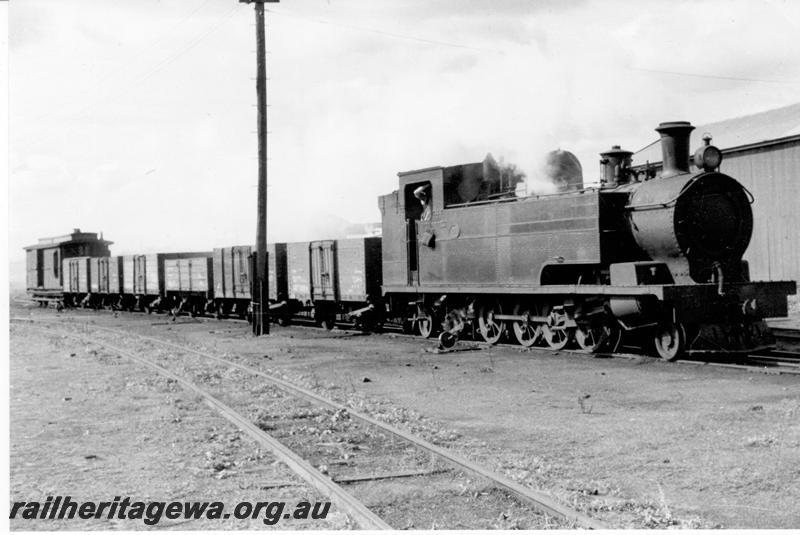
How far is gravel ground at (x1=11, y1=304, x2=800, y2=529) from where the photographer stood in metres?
4.76

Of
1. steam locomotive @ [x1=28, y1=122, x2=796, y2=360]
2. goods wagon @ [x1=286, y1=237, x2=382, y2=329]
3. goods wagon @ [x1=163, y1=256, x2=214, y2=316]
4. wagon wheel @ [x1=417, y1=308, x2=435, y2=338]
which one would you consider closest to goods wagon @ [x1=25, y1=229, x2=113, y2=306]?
goods wagon @ [x1=163, y1=256, x2=214, y2=316]

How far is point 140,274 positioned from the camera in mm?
28453

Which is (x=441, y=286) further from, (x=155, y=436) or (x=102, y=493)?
(x=102, y=493)

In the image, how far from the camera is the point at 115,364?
40.0 feet

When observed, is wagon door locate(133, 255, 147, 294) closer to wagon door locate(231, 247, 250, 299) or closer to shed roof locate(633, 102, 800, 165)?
wagon door locate(231, 247, 250, 299)

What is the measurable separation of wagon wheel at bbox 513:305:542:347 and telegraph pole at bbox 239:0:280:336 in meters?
6.46

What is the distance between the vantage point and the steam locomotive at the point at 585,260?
1047 centimetres

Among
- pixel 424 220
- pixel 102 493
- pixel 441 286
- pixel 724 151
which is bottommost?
pixel 102 493

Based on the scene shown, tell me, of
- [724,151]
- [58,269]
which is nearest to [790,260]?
[724,151]

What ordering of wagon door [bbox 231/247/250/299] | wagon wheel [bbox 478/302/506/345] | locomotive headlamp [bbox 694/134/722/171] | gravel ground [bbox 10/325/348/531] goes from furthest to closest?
wagon door [bbox 231/247/250/299]
wagon wheel [bbox 478/302/506/345]
locomotive headlamp [bbox 694/134/722/171]
gravel ground [bbox 10/325/348/531]

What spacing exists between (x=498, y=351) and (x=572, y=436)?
595cm

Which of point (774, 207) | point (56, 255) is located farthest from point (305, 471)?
point (56, 255)

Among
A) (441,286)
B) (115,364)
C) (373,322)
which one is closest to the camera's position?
(115,364)

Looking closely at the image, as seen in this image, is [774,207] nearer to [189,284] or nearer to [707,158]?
[707,158]
